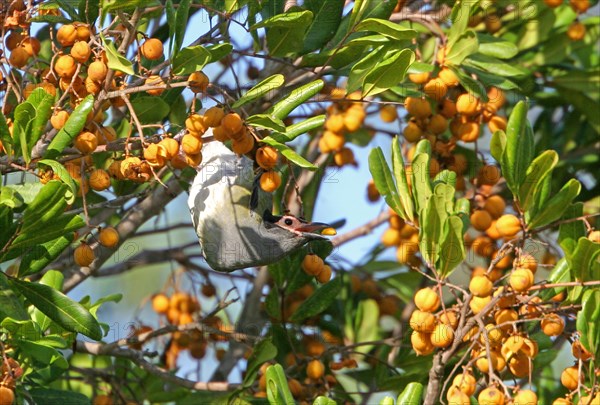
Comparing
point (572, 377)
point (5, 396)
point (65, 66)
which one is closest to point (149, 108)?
point (65, 66)

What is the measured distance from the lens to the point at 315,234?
3.46m

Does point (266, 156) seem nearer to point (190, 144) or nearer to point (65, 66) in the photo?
point (190, 144)

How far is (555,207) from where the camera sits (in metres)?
3.03

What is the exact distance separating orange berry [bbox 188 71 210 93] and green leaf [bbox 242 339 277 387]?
1.10 m

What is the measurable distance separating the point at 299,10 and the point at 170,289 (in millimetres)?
2201

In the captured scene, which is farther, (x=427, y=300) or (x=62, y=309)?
(x=427, y=300)

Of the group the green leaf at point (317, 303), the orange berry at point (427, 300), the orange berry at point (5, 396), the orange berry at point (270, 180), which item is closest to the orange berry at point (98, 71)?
the orange berry at point (270, 180)

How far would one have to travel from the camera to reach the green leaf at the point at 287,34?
9.07ft

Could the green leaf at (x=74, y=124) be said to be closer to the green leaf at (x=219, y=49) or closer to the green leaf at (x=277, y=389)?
the green leaf at (x=219, y=49)

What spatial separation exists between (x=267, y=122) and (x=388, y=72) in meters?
0.38

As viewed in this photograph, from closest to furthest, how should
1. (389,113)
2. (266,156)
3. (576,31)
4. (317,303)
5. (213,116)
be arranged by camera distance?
(213,116) < (266,156) < (317,303) < (389,113) < (576,31)

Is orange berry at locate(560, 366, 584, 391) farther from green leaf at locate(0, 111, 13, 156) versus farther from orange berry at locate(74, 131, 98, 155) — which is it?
green leaf at locate(0, 111, 13, 156)

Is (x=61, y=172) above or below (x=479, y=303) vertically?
above

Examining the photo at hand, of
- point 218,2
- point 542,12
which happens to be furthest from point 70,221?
point 542,12
